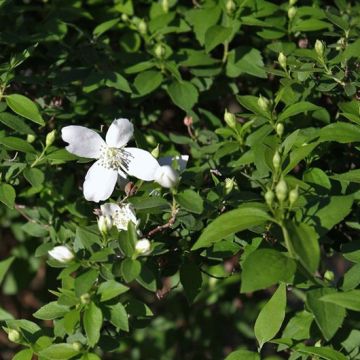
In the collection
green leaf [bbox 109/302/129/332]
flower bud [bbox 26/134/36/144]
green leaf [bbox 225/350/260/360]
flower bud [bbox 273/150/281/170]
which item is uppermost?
flower bud [bbox 273/150/281/170]

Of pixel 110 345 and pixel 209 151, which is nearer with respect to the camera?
pixel 110 345

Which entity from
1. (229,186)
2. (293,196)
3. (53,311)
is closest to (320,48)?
(229,186)

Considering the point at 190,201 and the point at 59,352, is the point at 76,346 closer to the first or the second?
the point at 59,352

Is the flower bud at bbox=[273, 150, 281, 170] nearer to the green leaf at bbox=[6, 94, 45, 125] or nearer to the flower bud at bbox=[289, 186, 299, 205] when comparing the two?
the flower bud at bbox=[289, 186, 299, 205]

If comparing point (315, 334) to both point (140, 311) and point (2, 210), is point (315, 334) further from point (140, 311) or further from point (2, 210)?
point (2, 210)

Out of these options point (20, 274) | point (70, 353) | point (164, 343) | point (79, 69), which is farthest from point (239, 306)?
point (70, 353)

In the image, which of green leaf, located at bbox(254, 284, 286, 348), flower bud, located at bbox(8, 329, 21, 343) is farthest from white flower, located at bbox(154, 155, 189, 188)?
flower bud, located at bbox(8, 329, 21, 343)
